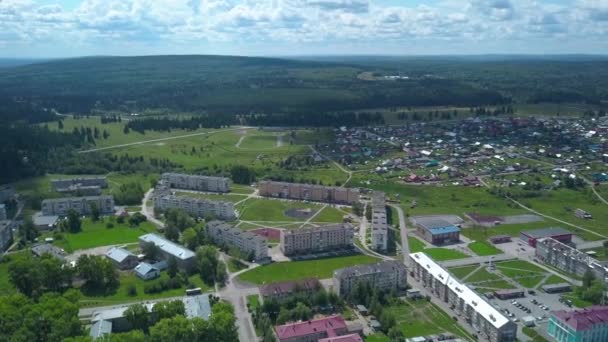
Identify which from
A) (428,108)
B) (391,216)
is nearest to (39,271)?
(391,216)

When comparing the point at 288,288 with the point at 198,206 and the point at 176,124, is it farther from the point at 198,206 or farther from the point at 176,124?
the point at 176,124

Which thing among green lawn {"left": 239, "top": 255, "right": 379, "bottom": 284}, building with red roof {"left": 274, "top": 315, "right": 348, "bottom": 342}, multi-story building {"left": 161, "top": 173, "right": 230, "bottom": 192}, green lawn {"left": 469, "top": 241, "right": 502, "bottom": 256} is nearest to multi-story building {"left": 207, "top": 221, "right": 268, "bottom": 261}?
green lawn {"left": 239, "top": 255, "right": 379, "bottom": 284}

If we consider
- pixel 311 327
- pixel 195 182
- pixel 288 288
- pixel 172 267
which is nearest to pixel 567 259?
pixel 288 288

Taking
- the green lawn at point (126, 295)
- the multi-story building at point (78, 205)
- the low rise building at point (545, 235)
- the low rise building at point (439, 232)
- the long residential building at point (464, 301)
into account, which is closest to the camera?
the long residential building at point (464, 301)

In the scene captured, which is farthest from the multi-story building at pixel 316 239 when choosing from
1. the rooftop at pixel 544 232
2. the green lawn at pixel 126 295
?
the rooftop at pixel 544 232

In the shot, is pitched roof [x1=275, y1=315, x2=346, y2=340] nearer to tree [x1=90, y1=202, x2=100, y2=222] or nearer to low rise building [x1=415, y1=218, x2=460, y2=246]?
low rise building [x1=415, y1=218, x2=460, y2=246]

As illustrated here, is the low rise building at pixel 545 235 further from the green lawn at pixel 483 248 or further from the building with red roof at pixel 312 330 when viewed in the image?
the building with red roof at pixel 312 330
